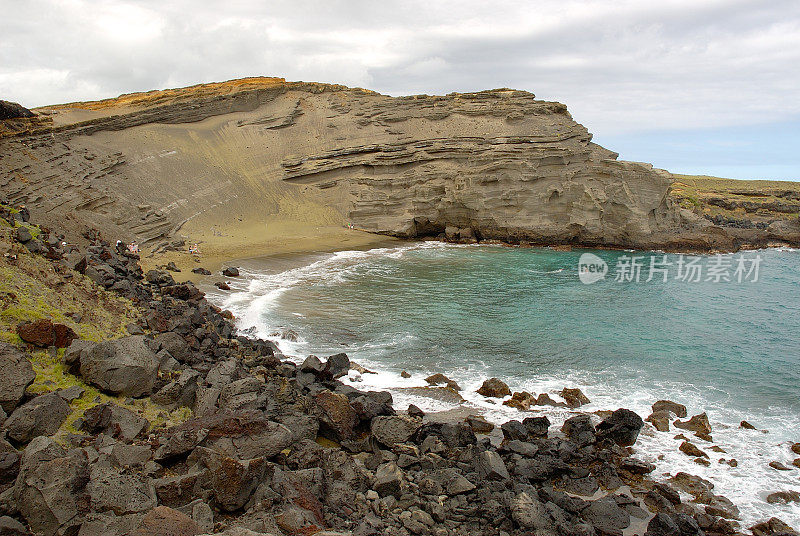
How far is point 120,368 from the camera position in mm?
9680

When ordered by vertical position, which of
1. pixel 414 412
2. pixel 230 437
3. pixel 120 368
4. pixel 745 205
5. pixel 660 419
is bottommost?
pixel 660 419

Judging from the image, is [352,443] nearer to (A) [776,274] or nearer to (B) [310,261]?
(B) [310,261]

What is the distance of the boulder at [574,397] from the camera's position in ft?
45.2

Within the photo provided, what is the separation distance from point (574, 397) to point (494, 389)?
216 centimetres

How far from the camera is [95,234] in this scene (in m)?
28.2

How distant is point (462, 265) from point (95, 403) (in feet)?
84.8

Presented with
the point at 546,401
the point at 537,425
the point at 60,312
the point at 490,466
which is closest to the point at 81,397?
the point at 60,312

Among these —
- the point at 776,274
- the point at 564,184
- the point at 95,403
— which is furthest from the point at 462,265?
the point at 95,403

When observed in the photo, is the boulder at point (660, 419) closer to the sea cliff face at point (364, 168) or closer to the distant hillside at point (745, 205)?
the sea cliff face at point (364, 168)

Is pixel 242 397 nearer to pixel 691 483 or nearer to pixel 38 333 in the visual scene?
pixel 38 333

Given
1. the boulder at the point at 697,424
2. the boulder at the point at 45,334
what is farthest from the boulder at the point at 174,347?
the boulder at the point at 697,424

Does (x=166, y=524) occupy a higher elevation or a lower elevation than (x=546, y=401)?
higher

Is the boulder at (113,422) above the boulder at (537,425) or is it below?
above

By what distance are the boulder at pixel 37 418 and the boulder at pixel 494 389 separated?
9.93 metres
